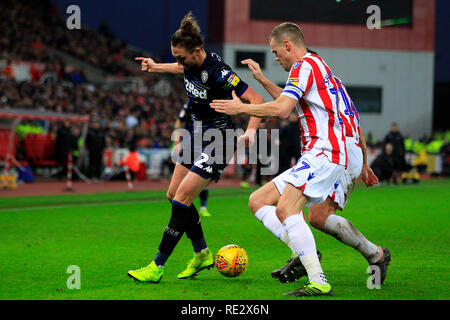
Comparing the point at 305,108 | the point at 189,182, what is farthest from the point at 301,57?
the point at 189,182

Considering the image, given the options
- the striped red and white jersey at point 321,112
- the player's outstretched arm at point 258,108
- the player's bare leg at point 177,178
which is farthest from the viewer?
the player's bare leg at point 177,178

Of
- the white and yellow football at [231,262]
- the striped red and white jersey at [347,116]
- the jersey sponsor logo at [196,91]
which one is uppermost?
the jersey sponsor logo at [196,91]

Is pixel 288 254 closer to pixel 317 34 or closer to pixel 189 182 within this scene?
pixel 189 182

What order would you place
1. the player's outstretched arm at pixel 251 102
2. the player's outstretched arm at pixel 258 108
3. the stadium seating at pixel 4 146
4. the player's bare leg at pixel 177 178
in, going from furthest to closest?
the stadium seating at pixel 4 146 < the player's bare leg at pixel 177 178 < the player's outstretched arm at pixel 251 102 < the player's outstretched arm at pixel 258 108

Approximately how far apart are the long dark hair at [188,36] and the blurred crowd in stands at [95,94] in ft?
47.5

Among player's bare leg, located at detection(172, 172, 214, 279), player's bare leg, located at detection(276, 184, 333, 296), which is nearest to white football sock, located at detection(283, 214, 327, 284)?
player's bare leg, located at detection(276, 184, 333, 296)

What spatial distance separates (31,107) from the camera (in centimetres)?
2880

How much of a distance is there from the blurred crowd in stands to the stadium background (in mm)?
106

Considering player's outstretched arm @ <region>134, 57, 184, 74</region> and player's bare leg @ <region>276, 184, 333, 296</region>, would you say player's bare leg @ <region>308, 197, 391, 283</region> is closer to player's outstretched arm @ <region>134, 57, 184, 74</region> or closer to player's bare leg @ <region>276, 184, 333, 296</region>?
player's bare leg @ <region>276, 184, 333, 296</region>

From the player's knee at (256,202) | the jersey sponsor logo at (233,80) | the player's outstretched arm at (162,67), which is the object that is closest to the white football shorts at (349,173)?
the player's knee at (256,202)

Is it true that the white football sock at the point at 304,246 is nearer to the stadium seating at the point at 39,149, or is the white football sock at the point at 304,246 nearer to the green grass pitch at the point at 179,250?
the green grass pitch at the point at 179,250

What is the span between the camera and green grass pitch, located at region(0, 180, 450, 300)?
6.36 m

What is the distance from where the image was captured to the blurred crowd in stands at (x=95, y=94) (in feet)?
79.7

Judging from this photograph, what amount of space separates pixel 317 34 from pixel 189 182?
37006mm
